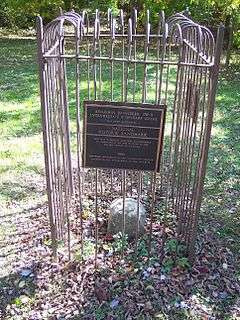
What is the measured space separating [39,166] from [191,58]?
291 cm

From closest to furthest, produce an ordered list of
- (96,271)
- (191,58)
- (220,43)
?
1. (220,43)
2. (96,271)
3. (191,58)

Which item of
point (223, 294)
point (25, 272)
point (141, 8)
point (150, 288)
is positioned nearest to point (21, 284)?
point (25, 272)

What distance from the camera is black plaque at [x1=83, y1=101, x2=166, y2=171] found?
363cm

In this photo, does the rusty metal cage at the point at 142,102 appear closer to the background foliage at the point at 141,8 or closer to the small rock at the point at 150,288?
the small rock at the point at 150,288

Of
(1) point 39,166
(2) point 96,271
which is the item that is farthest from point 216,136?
(2) point 96,271

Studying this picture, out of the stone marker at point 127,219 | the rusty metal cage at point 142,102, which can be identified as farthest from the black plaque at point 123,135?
the stone marker at point 127,219

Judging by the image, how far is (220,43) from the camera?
11.2ft

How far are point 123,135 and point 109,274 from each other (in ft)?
4.36

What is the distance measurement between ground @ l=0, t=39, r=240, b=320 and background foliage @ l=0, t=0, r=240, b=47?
6.06 meters

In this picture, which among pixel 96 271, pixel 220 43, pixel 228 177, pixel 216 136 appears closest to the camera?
pixel 220 43

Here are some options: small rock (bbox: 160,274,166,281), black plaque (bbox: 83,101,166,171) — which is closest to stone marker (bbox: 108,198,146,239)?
small rock (bbox: 160,274,166,281)

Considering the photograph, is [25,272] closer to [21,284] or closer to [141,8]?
[21,284]

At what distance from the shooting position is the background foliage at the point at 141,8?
11.7 metres

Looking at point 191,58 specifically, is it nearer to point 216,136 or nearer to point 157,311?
point 157,311
